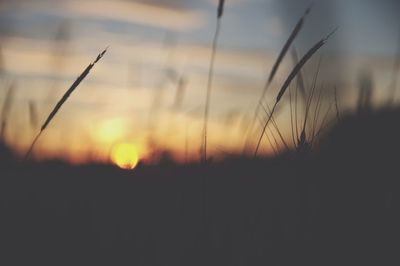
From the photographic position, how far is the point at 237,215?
6.08 feet

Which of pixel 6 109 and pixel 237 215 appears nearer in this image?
pixel 237 215

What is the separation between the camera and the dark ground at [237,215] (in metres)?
1.51

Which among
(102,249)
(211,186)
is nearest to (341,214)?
(102,249)

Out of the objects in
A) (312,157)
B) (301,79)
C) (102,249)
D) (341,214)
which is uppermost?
(301,79)

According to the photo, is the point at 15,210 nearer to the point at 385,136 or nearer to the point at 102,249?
the point at 102,249

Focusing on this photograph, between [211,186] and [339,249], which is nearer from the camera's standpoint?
[339,249]

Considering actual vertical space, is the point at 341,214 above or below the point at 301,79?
below

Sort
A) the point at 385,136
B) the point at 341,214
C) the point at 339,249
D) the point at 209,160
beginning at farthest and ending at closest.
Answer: the point at 385,136, the point at 209,160, the point at 341,214, the point at 339,249

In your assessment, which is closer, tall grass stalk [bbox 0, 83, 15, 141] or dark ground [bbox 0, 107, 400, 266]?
dark ground [bbox 0, 107, 400, 266]

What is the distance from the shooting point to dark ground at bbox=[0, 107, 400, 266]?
4.94ft

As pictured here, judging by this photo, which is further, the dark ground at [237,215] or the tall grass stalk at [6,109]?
the tall grass stalk at [6,109]

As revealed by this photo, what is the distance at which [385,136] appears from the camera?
7.18 ft

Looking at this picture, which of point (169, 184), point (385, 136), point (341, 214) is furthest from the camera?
point (169, 184)

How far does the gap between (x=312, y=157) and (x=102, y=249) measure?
70 cm
